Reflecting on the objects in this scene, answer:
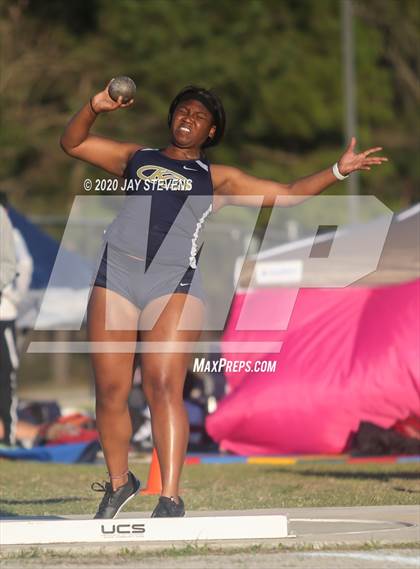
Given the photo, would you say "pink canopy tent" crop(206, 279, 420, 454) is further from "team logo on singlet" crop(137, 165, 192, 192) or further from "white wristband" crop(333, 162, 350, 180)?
"team logo on singlet" crop(137, 165, 192, 192)

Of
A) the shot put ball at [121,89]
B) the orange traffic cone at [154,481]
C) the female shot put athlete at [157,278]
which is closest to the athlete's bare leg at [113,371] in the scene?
the female shot put athlete at [157,278]

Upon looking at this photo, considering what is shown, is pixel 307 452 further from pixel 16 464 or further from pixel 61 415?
pixel 61 415

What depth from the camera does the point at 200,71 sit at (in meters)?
31.2

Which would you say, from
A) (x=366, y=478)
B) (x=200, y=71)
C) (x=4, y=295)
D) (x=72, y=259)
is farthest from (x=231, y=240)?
(x=200, y=71)

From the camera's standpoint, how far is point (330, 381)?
38.3 ft

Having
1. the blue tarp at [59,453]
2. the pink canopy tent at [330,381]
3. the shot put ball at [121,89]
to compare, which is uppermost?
the shot put ball at [121,89]

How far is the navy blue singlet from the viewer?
6617mm

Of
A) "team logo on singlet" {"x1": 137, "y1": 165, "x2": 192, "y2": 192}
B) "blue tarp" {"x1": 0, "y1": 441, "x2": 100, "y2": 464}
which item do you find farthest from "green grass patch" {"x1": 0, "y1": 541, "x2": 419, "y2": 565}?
"blue tarp" {"x1": 0, "y1": 441, "x2": 100, "y2": 464}

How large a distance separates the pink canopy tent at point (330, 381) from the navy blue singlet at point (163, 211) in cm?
481

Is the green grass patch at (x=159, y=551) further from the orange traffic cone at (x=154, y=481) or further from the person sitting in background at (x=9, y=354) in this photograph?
the person sitting in background at (x=9, y=354)

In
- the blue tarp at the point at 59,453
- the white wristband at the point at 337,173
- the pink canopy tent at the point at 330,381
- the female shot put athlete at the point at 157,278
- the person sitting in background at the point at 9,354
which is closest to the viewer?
the female shot put athlete at the point at 157,278

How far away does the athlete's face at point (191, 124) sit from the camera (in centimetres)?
674

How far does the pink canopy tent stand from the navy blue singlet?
15.8 ft

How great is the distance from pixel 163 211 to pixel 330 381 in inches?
207
